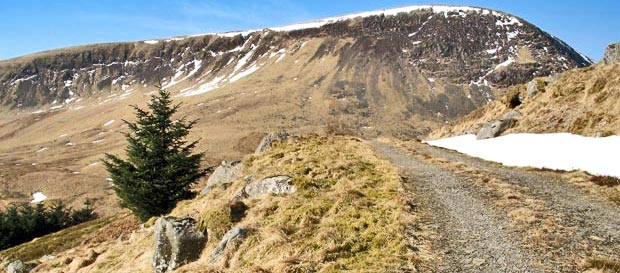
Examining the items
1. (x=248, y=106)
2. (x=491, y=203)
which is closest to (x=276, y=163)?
(x=491, y=203)

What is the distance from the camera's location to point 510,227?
12086 mm

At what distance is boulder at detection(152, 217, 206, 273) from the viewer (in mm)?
14383

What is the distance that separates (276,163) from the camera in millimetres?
23438

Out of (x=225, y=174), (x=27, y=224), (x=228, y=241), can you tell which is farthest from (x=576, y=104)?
(x=27, y=224)

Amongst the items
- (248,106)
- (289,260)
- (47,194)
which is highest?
(289,260)

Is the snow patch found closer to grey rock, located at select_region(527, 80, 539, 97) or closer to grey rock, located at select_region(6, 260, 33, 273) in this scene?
grey rock, located at select_region(527, 80, 539, 97)

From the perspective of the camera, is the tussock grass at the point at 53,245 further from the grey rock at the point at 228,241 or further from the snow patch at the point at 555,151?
the snow patch at the point at 555,151

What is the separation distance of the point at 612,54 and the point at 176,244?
123 feet

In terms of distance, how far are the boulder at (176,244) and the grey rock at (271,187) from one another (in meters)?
3.82

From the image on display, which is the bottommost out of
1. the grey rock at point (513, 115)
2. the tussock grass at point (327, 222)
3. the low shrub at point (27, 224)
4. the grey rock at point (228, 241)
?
the low shrub at point (27, 224)

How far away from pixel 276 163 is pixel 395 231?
12145mm

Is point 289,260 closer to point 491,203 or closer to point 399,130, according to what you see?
point 491,203

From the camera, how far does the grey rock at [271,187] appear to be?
703 inches

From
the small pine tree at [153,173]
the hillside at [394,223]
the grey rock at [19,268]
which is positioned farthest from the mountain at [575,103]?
the grey rock at [19,268]
